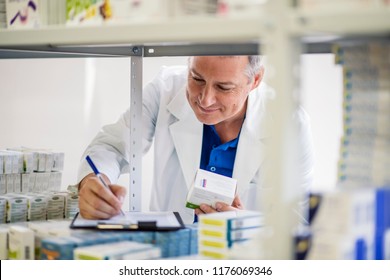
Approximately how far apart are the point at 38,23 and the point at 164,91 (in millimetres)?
1144

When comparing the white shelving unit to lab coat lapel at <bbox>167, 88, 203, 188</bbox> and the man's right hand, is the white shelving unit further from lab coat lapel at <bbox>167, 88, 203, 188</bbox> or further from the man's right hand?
lab coat lapel at <bbox>167, 88, 203, 188</bbox>

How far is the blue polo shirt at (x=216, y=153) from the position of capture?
271 cm

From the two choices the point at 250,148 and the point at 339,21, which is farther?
the point at 250,148

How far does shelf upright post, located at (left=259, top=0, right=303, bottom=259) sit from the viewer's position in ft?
4.13

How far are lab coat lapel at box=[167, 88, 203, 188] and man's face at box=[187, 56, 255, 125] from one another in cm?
17

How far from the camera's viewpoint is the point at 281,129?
1.26 metres

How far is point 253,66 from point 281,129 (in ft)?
4.19

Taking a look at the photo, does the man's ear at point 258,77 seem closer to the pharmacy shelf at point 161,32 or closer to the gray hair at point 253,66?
the gray hair at point 253,66

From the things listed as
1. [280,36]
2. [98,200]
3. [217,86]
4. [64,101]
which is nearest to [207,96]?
[217,86]

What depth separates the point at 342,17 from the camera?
121 centimetres

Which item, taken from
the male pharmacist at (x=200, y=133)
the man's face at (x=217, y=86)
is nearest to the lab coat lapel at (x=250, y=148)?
the male pharmacist at (x=200, y=133)

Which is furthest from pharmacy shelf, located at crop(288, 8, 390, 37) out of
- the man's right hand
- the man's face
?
the man's face

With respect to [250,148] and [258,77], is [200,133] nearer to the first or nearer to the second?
[250,148]
